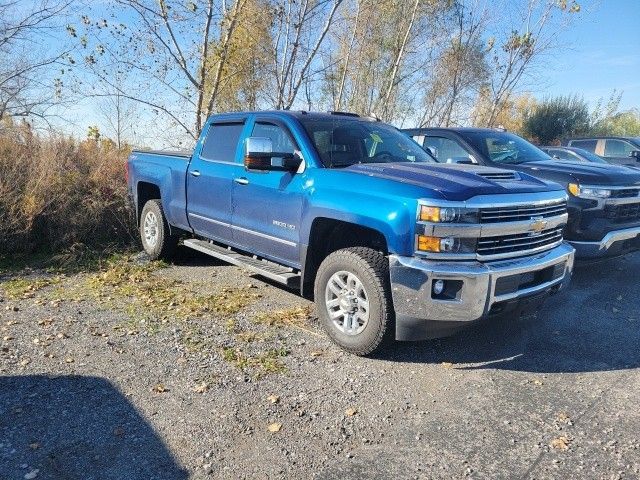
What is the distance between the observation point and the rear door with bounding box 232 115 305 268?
470 centimetres

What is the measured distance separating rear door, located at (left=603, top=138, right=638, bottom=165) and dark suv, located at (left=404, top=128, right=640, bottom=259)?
24.7 ft

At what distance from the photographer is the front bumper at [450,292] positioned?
3.64 meters

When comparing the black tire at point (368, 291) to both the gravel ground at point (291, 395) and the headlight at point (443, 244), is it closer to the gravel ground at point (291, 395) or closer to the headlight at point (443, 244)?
the gravel ground at point (291, 395)

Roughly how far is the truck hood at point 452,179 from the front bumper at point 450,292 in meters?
0.52

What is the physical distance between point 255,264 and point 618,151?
1240 cm

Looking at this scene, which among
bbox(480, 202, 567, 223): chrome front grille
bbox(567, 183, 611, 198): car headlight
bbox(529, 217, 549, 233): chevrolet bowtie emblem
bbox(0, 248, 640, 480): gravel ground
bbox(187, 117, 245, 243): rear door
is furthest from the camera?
bbox(567, 183, 611, 198): car headlight

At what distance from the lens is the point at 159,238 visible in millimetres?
7004

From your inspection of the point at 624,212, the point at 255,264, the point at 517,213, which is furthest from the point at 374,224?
the point at 624,212

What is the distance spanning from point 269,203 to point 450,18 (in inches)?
679

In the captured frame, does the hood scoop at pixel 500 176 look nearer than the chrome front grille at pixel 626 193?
Yes

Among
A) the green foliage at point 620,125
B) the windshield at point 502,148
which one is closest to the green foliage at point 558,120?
the green foliage at point 620,125

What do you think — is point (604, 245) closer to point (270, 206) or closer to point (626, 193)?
point (626, 193)

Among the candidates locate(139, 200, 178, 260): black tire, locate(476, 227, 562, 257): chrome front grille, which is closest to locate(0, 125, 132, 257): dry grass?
locate(139, 200, 178, 260): black tire

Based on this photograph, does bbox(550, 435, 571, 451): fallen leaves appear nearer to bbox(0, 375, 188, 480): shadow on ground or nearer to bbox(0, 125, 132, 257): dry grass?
bbox(0, 375, 188, 480): shadow on ground
